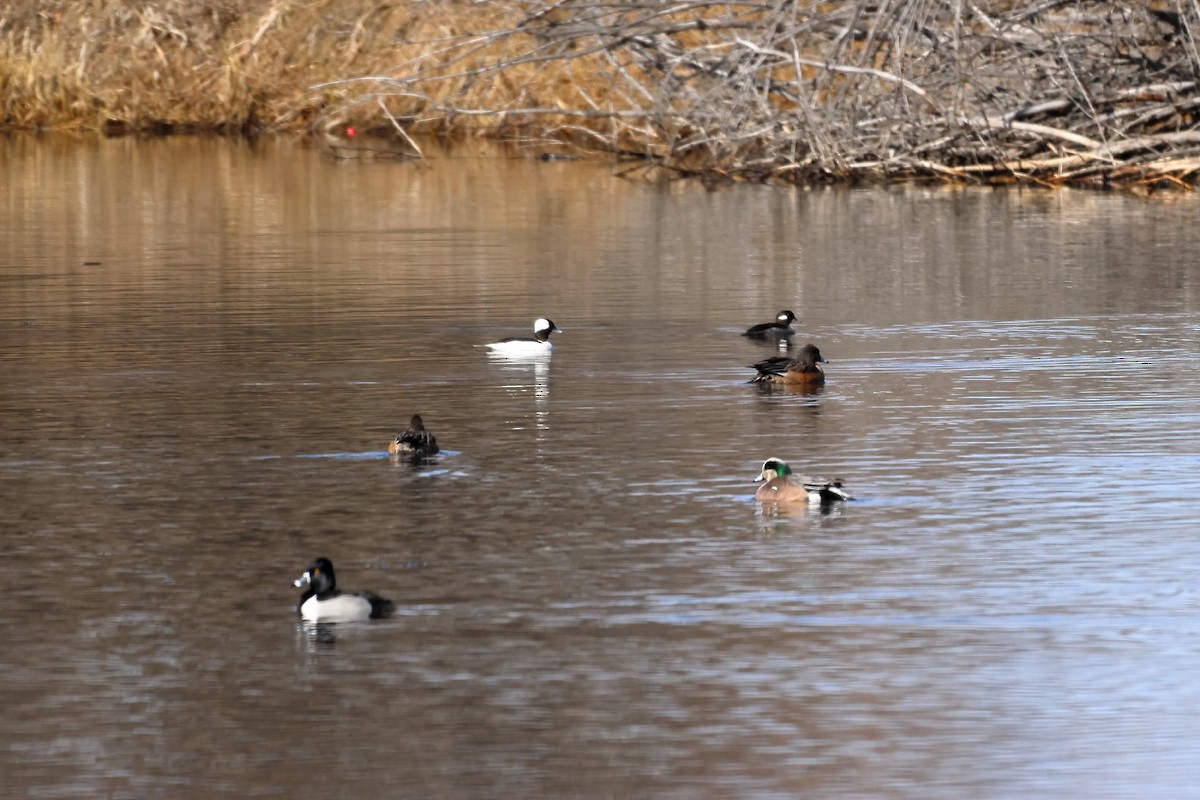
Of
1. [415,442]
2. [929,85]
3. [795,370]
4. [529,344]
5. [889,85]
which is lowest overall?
[415,442]

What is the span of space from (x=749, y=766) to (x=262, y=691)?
5.69 ft

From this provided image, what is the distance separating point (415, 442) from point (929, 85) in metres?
16.8

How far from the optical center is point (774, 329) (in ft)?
51.2

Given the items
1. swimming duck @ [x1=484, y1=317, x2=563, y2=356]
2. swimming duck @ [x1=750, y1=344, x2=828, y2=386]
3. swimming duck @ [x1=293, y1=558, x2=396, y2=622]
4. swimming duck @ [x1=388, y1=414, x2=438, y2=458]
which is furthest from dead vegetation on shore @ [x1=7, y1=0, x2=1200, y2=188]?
swimming duck @ [x1=293, y1=558, x2=396, y2=622]

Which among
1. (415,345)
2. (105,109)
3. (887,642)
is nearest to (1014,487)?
(887,642)

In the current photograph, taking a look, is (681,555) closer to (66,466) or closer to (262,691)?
(262,691)

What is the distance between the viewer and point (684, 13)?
31.0 metres

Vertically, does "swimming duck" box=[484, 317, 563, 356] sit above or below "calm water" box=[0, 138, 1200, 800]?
above

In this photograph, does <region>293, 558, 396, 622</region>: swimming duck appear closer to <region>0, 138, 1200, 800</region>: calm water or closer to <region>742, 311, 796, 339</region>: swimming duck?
<region>0, 138, 1200, 800</region>: calm water

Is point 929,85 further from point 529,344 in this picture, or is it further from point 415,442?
point 415,442

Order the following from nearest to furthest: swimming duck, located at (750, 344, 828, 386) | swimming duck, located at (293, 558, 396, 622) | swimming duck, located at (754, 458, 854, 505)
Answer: swimming duck, located at (293, 558, 396, 622), swimming duck, located at (754, 458, 854, 505), swimming duck, located at (750, 344, 828, 386)

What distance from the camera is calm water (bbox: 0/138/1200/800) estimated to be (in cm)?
684

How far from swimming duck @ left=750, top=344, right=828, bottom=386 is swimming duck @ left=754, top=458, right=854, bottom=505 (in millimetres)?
3241

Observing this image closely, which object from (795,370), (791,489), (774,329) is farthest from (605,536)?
(774,329)
